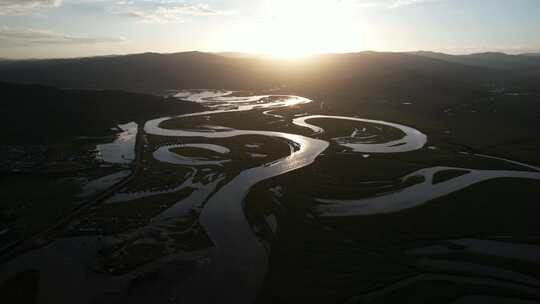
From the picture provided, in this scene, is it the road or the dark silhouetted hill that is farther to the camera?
the dark silhouetted hill

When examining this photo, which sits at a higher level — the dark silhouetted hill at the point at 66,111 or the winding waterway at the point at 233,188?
the dark silhouetted hill at the point at 66,111

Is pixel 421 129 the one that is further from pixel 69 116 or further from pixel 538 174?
pixel 69 116

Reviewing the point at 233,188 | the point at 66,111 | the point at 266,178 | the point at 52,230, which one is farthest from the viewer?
the point at 66,111

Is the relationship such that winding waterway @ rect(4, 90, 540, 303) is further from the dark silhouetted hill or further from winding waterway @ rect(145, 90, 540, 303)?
the dark silhouetted hill

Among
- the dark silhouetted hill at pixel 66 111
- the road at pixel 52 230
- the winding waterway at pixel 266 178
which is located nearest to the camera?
the winding waterway at pixel 266 178

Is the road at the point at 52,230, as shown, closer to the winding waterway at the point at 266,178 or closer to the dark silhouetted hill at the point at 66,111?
the winding waterway at the point at 266,178

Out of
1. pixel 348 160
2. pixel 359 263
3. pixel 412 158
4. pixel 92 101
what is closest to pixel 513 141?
pixel 412 158

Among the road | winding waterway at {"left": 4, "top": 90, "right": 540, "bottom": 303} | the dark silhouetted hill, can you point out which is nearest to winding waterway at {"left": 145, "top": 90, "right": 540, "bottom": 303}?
winding waterway at {"left": 4, "top": 90, "right": 540, "bottom": 303}

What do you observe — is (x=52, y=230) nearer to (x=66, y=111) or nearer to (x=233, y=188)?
(x=233, y=188)

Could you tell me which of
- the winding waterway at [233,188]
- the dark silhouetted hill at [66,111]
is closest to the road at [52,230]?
the winding waterway at [233,188]

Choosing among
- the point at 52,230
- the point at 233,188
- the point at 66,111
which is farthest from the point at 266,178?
the point at 66,111

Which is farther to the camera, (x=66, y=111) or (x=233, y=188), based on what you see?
(x=66, y=111)
